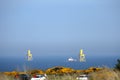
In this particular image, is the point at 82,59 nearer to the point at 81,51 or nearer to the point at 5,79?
the point at 81,51

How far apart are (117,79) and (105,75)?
700mm

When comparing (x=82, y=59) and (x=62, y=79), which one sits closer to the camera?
(x=62, y=79)

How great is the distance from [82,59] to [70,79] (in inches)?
765

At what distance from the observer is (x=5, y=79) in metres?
19.2

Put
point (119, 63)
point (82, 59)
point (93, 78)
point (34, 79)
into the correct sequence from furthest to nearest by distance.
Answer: point (82, 59) → point (119, 63) → point (34, 79) → point (93, 78)

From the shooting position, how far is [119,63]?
33.0 meters

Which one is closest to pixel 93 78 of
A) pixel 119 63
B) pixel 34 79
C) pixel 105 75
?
pixel 105 75

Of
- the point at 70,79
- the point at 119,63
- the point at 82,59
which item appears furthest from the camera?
the point at 82,59

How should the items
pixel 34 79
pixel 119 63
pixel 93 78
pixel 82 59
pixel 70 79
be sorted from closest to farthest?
pixel 70 79
pixel 93 78
pixel 34 79
pixel 119 63
pixel 82 59

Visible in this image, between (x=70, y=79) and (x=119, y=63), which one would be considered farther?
(x=119, y=63)

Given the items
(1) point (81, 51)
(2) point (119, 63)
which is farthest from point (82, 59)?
(2) point (119, 63)

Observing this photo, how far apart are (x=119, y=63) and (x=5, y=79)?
15.3 m

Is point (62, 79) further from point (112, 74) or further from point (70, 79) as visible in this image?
point (112, 74)

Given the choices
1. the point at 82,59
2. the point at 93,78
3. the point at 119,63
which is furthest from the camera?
the point at 82,59
